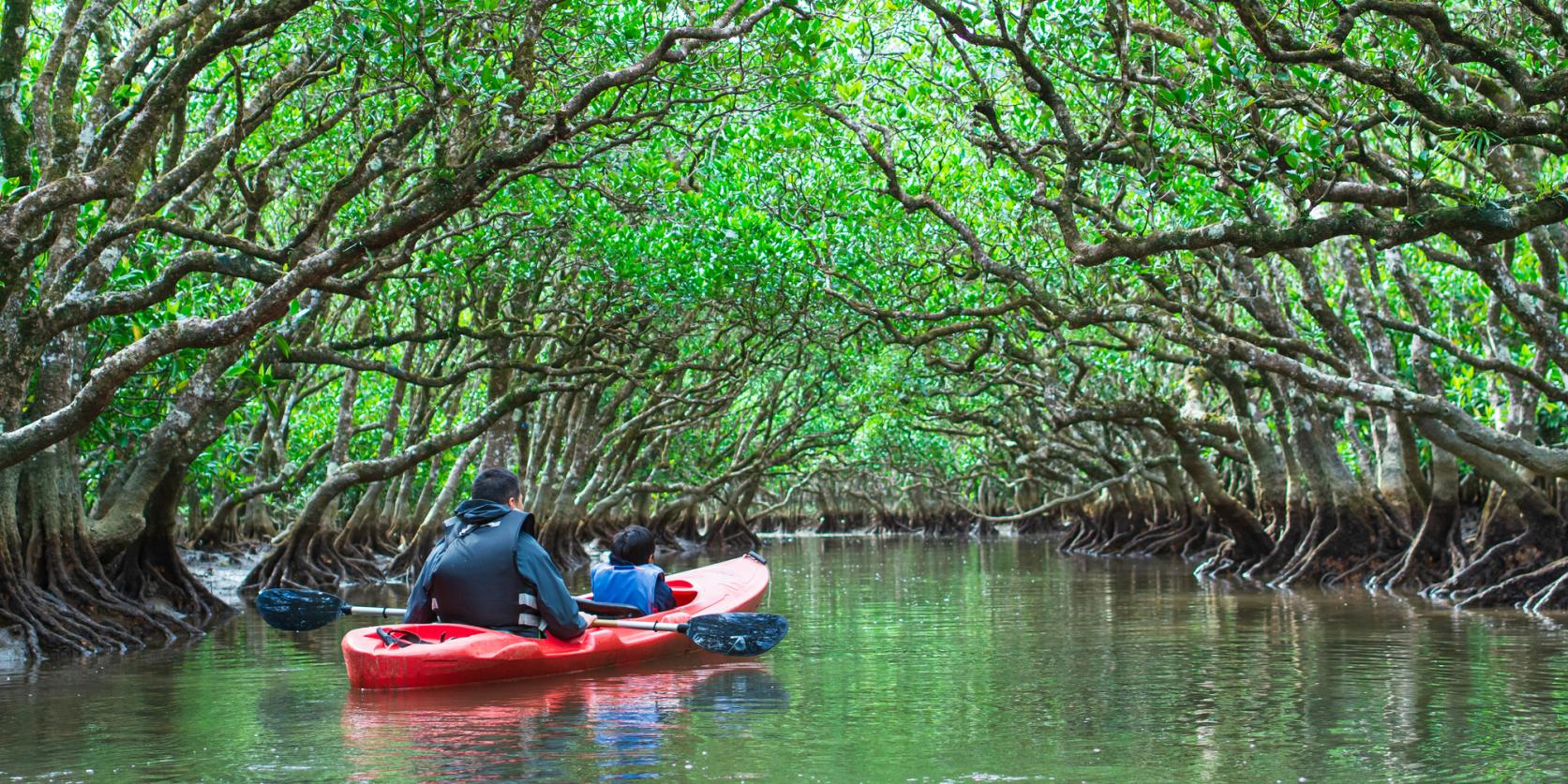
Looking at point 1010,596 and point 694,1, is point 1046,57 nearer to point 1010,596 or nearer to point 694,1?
point 694,1

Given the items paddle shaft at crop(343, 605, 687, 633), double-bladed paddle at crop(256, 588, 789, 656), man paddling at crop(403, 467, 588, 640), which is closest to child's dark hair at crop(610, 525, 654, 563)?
double-bladed paddle at crop(256, 588, 789, 656)

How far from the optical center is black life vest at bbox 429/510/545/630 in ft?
30.2

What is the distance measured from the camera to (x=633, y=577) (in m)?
11.3

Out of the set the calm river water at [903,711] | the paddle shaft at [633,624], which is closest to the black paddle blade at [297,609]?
the calm river water at [903,711]

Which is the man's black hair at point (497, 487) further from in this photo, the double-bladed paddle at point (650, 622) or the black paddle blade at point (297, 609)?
the black paddle blade at point (297, 609)

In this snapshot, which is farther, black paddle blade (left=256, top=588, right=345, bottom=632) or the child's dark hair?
the child's dark hair

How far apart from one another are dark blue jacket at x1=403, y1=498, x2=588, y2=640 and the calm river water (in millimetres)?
420

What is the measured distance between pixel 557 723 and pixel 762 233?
31.7 ft

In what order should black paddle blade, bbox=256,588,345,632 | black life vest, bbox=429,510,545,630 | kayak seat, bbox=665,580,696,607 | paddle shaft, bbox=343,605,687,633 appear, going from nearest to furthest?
black life vest, bbox=429,510,545,630 < paddle shaft, bbox=343,605,687,633 < black paddle blade, bbox=256,588,345,632 < kayak seat, bbox=665,580,696,607

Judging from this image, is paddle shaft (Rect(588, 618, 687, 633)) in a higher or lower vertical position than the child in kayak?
lower

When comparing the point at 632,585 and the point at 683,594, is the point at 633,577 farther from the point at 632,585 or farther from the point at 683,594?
the point at 683,594

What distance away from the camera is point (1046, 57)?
12.1 meters

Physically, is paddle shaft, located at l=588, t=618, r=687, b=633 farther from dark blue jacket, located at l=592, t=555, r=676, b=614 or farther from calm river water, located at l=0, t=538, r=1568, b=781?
dark blue jacket, located at l=592, t=555, r=676, b=614

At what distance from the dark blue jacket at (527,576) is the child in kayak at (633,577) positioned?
1503 millimetres
